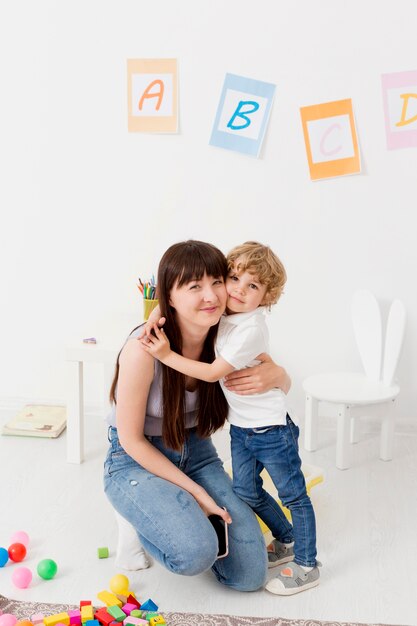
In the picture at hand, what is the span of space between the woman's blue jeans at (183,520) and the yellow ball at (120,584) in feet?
0.27

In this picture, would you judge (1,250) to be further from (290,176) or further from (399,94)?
(399,94)

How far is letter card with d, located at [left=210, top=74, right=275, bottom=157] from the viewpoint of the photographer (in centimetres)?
261

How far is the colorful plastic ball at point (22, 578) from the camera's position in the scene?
180 centimetres

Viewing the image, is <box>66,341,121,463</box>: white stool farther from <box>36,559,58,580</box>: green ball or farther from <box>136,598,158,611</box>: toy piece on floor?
<box>136,598,158,611</box>: toy piece on floor

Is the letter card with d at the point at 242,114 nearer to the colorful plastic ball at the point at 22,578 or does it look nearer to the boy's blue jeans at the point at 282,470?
the boy's blue jeans at the point at 282,470

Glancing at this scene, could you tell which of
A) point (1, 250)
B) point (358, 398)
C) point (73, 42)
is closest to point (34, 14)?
point (73, 42)

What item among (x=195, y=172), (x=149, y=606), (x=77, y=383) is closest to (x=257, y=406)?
(x=149, y=606)

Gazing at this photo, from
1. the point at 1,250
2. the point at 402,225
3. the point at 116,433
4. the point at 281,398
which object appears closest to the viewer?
the point at 281,398

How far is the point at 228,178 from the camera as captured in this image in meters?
2.70

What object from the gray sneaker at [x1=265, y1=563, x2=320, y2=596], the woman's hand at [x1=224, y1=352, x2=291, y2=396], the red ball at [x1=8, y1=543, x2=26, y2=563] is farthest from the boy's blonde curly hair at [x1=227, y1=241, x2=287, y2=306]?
the red ball at [x1=8, y1=543, x2=26, y2=563]

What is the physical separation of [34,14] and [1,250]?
0.80m

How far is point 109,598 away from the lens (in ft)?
5.64

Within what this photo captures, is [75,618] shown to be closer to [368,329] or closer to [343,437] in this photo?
[343,437]

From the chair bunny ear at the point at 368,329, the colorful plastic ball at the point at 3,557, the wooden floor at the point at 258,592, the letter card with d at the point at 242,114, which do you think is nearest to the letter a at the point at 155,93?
the letter card with d at the point at 242,114
